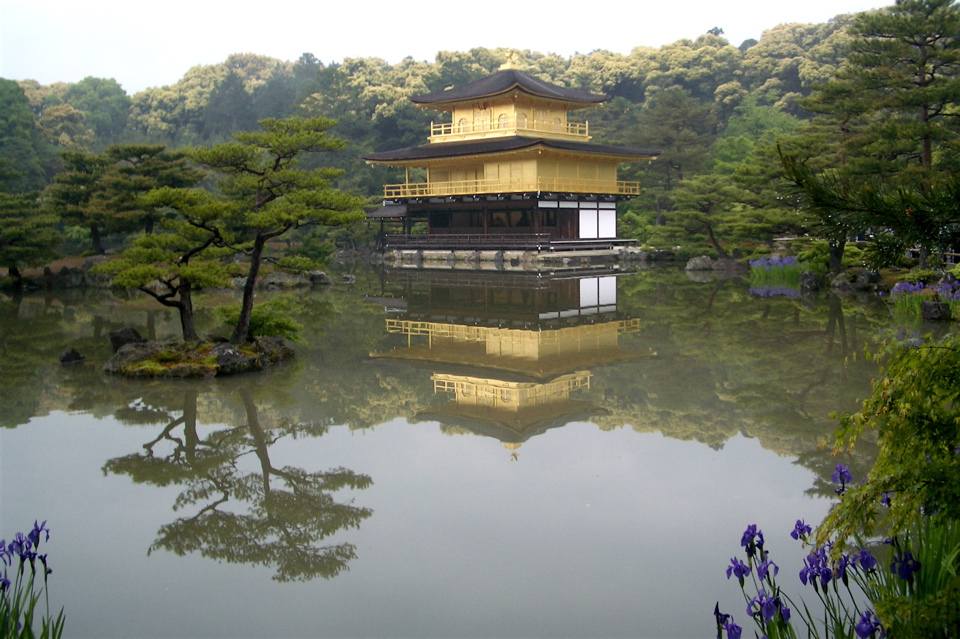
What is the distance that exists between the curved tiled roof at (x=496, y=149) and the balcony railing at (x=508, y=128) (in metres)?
0.47

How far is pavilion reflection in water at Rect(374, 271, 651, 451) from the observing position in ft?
26.0

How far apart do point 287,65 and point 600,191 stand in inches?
2423

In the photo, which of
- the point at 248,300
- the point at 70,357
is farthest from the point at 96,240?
the point at 248,300

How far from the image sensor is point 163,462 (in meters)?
6.52

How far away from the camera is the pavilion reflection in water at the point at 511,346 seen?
26.0 ft

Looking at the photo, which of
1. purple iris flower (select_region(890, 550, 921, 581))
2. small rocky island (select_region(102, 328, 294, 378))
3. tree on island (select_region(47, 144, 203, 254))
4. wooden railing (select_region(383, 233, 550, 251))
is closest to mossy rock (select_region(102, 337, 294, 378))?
small rocky island (select_region(102, 328, 294, 378))

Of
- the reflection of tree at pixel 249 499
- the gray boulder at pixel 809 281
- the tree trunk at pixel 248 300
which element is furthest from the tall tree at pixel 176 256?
the gray boulder at pixel 809 281

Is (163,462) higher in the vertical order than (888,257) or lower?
lower

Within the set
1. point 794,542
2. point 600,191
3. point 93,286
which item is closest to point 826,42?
point 600,191

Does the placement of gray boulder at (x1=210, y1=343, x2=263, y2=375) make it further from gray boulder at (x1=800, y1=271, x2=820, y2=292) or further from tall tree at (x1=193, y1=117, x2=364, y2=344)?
gray boulder at (x1=800, y1=271, x2=820, y2=292)

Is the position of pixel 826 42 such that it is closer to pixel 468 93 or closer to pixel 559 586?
pixel 468 93

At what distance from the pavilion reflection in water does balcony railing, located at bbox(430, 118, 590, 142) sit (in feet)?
→ 38.8

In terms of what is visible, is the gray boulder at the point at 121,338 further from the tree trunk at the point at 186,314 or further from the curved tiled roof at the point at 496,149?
the curved tiled roof at the point at 496,149

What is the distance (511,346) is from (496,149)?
18.6 metres
